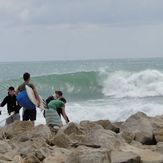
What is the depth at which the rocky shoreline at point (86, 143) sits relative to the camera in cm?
717

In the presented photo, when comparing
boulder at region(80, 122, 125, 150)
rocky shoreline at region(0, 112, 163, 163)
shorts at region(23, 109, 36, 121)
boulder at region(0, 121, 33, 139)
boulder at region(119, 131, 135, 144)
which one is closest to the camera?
rocky shoreline at region(0, 112, 163, 163)

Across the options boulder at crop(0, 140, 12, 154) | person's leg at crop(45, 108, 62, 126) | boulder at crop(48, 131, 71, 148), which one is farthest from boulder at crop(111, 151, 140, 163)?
person's leg at crop(45, 108, 62, 126)

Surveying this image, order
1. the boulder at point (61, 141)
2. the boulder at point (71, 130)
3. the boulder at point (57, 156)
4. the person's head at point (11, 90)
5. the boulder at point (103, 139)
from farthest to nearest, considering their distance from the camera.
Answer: the person's head at point (11, 90) → the boulder at point (71, 130) → the boulder at point (61, 141) → the boulder at point (103, 139) → the boulder at point (57, 156)

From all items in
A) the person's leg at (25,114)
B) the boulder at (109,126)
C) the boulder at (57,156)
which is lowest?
the boulder at (57,156)

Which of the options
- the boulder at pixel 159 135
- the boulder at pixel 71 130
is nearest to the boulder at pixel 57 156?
the boulder at pixel 71 130

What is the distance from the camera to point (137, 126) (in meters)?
9.93

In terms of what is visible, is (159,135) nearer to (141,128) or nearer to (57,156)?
(141,128)

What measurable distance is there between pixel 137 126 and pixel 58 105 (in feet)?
6.20

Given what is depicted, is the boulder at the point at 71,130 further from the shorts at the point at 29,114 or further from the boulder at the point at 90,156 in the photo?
the boulder at the point at 90,156

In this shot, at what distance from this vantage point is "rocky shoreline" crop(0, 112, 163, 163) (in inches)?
282

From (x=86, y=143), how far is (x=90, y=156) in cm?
128

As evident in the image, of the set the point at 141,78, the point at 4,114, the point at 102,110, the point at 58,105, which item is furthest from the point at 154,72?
the point at 58,105

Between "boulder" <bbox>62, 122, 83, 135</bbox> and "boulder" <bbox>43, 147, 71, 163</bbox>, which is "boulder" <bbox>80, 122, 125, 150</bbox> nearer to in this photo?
"boulder" <bbox>43, 147, 71, 163</bbox>

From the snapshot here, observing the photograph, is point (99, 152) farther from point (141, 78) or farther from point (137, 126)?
point (141, 78)
